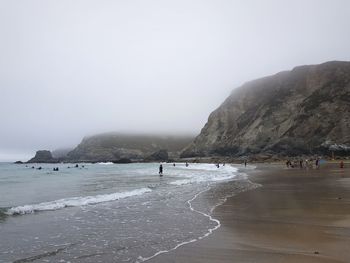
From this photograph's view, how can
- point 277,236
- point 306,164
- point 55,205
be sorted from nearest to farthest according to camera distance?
point 277,236
point 55,205
point 306,164

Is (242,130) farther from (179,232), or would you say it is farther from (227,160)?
(179,232)

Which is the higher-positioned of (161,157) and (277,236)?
(161,157)

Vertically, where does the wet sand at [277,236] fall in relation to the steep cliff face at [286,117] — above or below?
below

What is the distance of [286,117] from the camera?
11388 cm

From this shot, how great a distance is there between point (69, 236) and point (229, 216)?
5.37 metres

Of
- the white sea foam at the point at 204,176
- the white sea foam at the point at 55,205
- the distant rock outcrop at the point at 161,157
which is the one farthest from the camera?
the distant rock outcrop at the point at 161,157

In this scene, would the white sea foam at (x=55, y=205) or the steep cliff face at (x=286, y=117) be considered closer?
the white sea foam at (x=55, y=205)

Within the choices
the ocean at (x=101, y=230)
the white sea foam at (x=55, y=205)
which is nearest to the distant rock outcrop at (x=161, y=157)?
the white sea foam at (x=55, y=205)

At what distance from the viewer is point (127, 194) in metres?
21.7

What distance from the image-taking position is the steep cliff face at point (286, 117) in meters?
100

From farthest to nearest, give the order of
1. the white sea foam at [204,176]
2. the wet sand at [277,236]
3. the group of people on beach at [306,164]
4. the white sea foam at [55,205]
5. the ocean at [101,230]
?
the group of people on beach at [306,164] → the white sea foam at [204,176] → the white sea foam at [55,205] → the ocean at [101,230] → the wet sand at [277,236]

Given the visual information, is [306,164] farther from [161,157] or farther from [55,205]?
[161,157]

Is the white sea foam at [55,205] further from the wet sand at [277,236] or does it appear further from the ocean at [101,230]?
the wet sand at [277,236]

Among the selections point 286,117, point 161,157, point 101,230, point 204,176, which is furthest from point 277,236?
point 161,157
